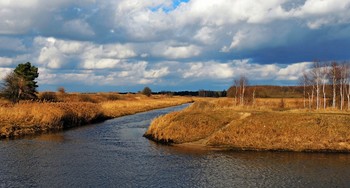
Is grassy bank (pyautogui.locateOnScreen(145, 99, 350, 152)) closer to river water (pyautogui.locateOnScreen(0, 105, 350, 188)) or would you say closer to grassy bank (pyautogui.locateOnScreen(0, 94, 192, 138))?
river water (pyautogui.locateOnScreen(0, 105, 350, 188))

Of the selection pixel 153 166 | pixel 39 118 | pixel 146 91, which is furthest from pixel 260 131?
pixel 146 91

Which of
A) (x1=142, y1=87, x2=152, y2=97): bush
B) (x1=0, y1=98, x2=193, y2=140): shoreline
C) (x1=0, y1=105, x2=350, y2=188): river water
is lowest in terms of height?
(x1=0, y1=105, x2=350, y2=188): river water

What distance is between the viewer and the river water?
2008 centimetres

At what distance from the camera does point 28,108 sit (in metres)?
43.9

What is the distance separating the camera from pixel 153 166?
942 inches

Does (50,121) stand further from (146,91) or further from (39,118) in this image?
(146,91)

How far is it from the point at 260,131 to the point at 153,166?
12297 millimetres

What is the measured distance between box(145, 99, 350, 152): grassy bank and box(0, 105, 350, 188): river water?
1870mm

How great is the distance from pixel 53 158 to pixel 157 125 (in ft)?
44.7

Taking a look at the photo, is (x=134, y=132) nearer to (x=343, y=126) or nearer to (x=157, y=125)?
(x=157, y=125)

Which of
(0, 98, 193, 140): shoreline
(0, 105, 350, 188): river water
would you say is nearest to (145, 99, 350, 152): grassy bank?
(0, 105, 350, 188): river water

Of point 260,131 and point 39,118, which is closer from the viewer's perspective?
point 260,131

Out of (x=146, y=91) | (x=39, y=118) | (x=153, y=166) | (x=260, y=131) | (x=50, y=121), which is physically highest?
(x=146, y=91)

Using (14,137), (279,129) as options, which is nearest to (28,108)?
(14,137)
